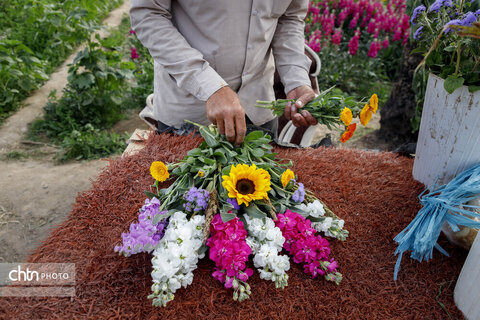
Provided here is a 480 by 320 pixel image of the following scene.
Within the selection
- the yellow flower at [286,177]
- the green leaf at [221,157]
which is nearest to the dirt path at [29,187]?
the green leaf at [221,157]

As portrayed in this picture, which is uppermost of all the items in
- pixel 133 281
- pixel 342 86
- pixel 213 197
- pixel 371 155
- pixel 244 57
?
pixel 244 57

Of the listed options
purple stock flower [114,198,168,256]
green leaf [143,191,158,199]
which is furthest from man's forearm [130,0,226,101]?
purple stock flower [114,198,168,256]

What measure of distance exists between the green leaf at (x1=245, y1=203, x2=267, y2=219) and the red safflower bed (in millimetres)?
198

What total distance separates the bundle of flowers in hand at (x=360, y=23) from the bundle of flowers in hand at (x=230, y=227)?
3.66 m

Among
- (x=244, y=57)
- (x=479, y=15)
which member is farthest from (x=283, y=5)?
(x=479, y=15)

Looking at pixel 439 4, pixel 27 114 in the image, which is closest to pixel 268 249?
pixel 439 4

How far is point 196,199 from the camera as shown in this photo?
1.23 metres

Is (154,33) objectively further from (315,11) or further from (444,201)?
(315,11)

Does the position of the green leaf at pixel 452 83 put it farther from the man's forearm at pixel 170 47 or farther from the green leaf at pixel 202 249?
the green leaf at pixel 202 249

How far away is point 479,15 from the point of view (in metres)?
1.21

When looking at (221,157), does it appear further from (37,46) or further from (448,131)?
(37,46)

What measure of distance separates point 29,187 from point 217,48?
2.37 meters

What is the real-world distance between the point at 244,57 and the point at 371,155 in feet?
2.82

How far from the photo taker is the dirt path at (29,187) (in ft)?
8.52
